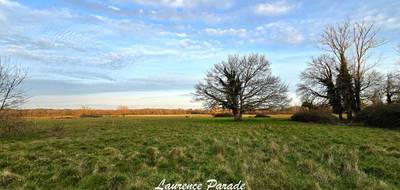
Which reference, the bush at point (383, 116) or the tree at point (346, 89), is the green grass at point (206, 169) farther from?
the tree at point (346, 89)

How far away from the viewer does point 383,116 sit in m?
29.0

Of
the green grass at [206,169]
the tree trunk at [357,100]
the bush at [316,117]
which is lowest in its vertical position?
the green grass at [206,169]

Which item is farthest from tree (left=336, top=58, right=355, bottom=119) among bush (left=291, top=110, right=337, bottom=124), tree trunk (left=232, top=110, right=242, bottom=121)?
tree trunk (left=232, top=110, right=242, bottom=121)

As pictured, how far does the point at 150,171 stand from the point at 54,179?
2.55 meters

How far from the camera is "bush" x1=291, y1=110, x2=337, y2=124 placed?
35375 millimetres

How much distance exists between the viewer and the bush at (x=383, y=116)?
90.9ft

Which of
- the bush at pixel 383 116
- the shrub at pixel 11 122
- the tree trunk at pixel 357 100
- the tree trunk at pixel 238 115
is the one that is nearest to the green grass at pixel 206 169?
the shrub at pixel 11 122

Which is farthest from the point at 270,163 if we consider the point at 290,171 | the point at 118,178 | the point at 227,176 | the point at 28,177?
the point at 28,177

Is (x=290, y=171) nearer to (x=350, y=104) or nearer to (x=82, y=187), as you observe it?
(x=82, y=187)

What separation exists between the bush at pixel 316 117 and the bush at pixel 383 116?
3.70 m

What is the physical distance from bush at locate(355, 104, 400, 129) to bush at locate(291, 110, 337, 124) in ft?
12.2

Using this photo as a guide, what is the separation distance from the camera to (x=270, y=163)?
935cm

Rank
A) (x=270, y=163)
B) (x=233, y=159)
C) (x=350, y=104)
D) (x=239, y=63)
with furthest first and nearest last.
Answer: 1. (x=239, y=63)
2. (x=350, y=104)
3. (x=233, y=159)
4. (x=270, y=163)

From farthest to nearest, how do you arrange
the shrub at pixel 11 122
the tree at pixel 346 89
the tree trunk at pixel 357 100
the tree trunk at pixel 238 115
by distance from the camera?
1. the tree trunk at pixel 238 115
2. the tree at pixel 346 89
3. the tree trunk at pixel 357 100
4. the shrub at pixel 11 122
